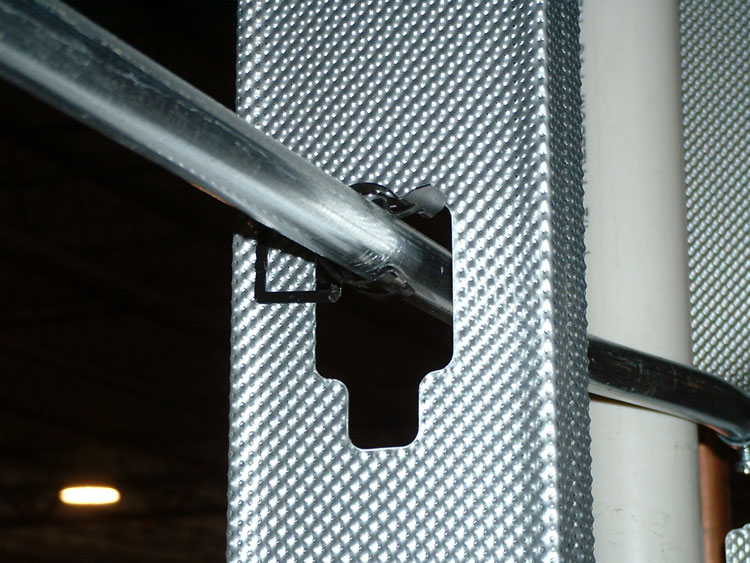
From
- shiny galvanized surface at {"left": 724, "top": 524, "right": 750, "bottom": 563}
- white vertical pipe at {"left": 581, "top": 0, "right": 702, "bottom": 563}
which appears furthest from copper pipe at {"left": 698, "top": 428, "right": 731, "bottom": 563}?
shiny galvanized surface at {"left": 724, "top": 524, "right": 750, "bottom": 563}

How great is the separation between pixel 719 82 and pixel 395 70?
3.34 ft

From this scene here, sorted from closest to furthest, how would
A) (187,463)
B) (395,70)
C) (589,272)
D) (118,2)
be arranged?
(395,70) → (589,272) → (118,2) → (187,463)

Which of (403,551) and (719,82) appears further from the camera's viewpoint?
(719,82)

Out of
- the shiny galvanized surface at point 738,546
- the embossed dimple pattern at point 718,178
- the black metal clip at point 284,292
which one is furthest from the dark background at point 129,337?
the black metal clip at point 284,292

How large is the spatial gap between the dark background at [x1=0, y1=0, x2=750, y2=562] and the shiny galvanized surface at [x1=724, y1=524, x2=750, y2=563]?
3595mm

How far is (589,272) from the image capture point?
1.27 m

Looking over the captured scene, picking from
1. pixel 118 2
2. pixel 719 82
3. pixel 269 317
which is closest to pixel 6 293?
pixel 118 2

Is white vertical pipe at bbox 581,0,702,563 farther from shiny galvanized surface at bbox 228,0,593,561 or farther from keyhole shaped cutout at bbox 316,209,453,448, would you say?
keyhole shaped cutout at bbox 316,209,453,448

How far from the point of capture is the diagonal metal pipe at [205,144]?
0.39 m

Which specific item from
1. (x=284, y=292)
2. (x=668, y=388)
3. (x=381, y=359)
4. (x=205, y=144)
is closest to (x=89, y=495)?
(x=381, y=359)

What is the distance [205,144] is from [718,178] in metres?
1.13

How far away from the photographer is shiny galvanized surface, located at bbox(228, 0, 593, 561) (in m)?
0.53

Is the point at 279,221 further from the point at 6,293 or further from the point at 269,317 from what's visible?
the point at 6,293

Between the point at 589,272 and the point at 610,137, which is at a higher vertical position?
the point at 610,137
